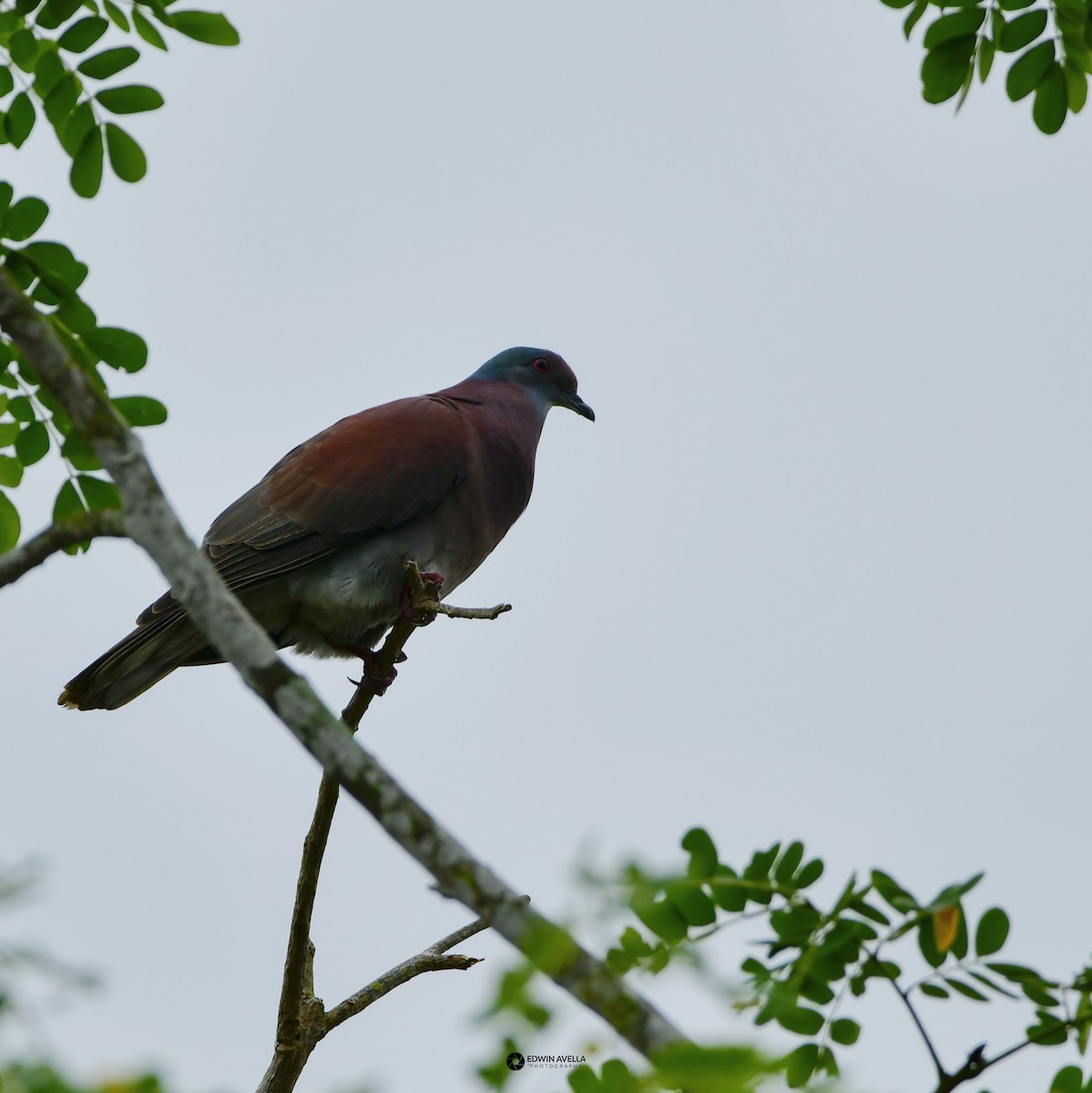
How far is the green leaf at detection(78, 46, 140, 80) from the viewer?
3027 millimetres

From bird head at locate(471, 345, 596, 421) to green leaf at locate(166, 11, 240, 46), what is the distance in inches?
131

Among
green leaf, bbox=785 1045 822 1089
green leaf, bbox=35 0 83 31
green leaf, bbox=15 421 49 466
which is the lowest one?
green leaf, bbox=785 1045 822 1089

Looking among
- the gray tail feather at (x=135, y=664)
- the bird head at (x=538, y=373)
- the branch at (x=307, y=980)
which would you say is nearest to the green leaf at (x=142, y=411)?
the branch at (x=307, y=980)

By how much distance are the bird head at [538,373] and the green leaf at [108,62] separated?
3.32m

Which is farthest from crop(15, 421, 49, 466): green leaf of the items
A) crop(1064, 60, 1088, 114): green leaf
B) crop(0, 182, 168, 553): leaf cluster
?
crop(1064, 60, 1088, 114): green leaf

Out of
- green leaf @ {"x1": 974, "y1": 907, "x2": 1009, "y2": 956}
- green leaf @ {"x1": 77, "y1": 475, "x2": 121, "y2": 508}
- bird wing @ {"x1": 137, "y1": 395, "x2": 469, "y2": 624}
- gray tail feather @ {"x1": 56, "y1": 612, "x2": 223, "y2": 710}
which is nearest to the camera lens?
green leaf @ {"x1": 974, "y1": 907, "x2": 1009, "y2": 956}

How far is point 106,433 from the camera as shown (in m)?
1.93

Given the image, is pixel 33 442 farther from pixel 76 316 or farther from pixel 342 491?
pixel 342 491

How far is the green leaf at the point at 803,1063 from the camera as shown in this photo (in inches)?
75.9

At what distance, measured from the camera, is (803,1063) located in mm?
1981

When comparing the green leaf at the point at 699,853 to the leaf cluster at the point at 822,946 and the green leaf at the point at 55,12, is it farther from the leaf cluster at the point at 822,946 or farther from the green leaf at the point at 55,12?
the green leaf at the point at 55,12

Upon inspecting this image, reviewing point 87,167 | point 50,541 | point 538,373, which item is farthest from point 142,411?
point 538,373

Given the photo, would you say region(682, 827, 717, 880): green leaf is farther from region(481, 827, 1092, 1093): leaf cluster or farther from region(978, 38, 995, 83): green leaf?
region(978, 38, 995, 83): green leaf

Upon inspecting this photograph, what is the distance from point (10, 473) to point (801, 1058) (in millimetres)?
2173
